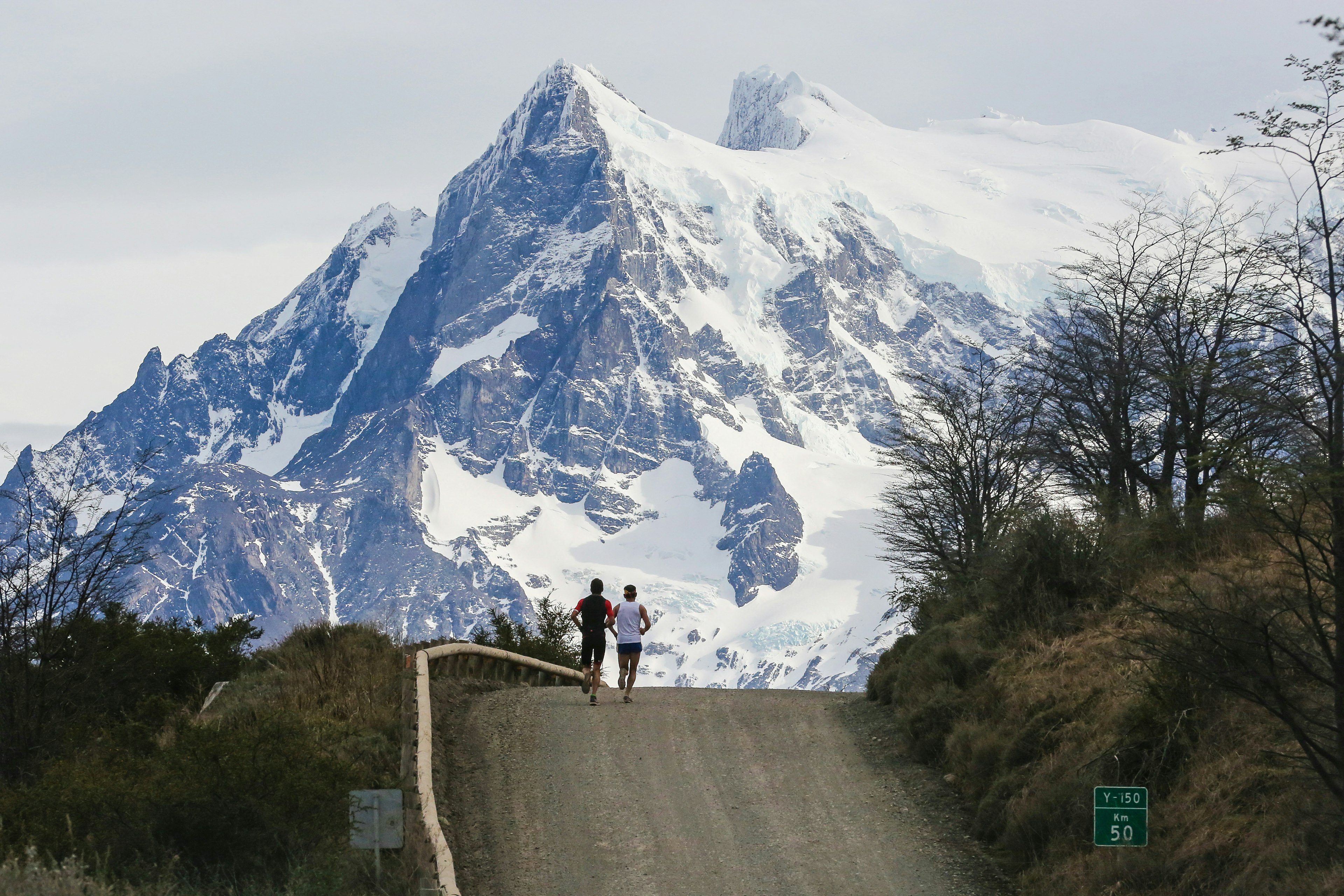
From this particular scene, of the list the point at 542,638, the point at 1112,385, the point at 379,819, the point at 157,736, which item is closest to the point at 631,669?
the point at 157,736

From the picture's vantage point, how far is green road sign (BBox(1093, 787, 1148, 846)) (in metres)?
9.94

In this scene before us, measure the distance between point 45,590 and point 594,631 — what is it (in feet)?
23.7

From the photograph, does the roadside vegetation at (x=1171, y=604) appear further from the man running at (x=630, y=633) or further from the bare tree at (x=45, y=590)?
the bare tree at (x=45, y=590)

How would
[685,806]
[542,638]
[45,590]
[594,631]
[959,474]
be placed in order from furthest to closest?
1. [542,638]
2. [959,474]
3. [594,631]
4. [45,590]
5. [685,806]

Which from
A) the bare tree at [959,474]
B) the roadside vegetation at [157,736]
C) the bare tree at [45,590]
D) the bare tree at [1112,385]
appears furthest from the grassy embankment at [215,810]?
the bare tree at [959,474]

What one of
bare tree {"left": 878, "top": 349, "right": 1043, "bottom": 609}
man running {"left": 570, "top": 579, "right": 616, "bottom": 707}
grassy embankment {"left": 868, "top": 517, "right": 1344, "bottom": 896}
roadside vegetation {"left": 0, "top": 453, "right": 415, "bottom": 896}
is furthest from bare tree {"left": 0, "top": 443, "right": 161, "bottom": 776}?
bare tree {"left": 878, "top": 349, "right": 1043, "bottom": 609}

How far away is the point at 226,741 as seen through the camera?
12.9 metres

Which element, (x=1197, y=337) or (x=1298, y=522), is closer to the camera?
(x=1298, y=522)

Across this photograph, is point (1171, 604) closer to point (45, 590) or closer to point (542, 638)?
point (45, 590)

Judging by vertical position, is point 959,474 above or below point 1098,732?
above

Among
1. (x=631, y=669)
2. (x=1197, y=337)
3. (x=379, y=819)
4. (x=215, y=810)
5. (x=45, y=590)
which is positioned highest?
(x=1197, y=337)

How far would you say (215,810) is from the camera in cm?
1218

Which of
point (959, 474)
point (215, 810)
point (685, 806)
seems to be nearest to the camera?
point (215, 810)

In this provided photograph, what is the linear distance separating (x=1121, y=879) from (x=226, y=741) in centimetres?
800
